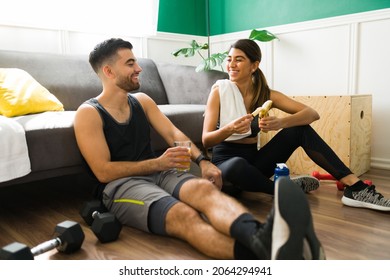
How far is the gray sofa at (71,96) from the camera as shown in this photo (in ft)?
5.47

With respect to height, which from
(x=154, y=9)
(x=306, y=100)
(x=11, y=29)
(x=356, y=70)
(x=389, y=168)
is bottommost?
(x=389, y=168)

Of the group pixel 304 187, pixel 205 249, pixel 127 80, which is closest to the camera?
pixel 205 249

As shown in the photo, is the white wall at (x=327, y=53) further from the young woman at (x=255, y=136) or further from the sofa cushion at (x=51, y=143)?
the sofa cushion at (x=51, y=143)

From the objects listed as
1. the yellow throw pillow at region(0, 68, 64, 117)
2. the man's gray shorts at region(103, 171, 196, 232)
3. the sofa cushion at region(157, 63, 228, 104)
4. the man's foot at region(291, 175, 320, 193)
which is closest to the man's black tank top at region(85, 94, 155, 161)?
the man's gray shorts at region(103, 171, 196, 232)

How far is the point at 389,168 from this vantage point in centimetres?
264

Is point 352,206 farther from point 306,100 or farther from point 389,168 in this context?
point 389,168

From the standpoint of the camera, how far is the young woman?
1.76m

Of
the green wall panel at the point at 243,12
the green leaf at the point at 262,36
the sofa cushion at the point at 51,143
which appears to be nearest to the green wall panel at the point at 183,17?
the green wall panel at the point at 243,12

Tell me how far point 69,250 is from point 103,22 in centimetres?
226

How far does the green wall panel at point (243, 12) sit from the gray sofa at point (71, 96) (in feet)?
2.72

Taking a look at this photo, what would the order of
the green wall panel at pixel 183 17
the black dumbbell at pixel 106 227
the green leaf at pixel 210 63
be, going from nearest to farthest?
the black dumbbell at pixel 106 227
the green leaf at pixel 210 63
the green wall panel at pixel 183 17

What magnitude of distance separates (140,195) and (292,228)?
2.21 feet

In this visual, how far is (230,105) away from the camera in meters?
1.92

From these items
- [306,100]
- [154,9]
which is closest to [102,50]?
[306,100]
